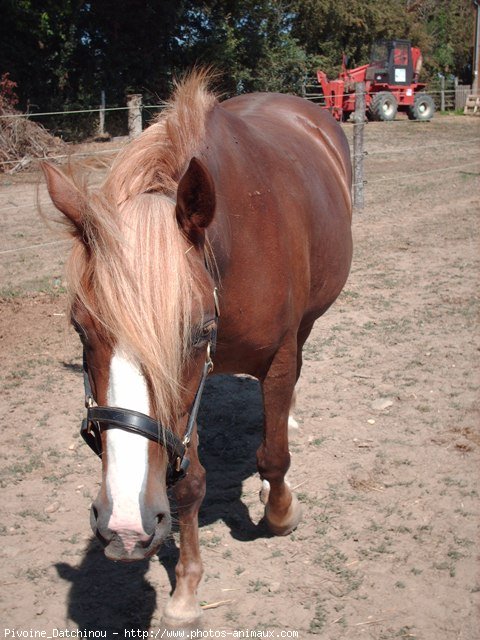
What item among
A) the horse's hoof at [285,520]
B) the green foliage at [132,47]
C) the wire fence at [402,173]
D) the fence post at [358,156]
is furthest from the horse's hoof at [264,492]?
the green foliage at [132,47]

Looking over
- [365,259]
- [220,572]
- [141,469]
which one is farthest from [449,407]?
[365,259]

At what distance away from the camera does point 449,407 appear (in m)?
3.65

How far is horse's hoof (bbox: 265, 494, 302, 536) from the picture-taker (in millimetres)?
2627

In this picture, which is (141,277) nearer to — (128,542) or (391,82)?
(128,542)

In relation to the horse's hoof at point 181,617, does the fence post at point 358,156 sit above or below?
above

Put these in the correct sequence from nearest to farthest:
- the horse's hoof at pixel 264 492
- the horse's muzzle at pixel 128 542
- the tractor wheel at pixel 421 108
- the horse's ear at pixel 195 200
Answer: the horse's muzzle at pixel 128 542 < the horse's ear at pixel 195 200 < the horse's hoof at pixel 264 492 < the tractor wheel at pixel 421 108

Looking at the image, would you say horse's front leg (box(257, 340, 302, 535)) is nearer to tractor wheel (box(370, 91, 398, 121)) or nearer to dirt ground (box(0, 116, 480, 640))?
dirt ground (box(0, 116, 480, 640))

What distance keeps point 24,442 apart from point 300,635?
1.85 metres

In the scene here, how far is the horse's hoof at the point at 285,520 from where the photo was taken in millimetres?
2627

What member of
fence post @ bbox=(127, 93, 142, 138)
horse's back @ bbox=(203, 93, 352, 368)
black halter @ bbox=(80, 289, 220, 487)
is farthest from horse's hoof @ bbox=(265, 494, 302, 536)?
fence post @ bbox=(127, 93, 142, 138)

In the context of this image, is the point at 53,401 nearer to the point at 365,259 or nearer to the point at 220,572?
the point at 220,572

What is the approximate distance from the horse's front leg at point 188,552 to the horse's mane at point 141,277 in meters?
0.72

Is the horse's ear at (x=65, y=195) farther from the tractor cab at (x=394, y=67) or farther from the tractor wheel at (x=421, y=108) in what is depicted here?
the tractor wheel at (x=421, y=108)

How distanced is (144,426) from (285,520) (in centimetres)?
130
